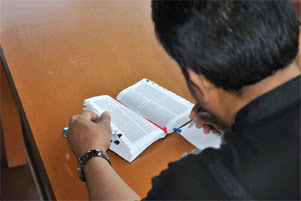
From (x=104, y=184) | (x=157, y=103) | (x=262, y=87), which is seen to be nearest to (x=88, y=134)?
(x=104, y=184)

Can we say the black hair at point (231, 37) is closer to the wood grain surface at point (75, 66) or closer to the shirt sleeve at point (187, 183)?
the shirt sleeve at point (187, 183)

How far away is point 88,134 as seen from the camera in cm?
109

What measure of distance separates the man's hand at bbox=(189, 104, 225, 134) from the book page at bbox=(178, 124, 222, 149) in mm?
17

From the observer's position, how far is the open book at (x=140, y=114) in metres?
1.12

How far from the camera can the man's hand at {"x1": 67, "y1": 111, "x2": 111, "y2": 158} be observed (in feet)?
3.49

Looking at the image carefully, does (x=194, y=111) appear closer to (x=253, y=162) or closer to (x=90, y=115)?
(x=90, y=115)

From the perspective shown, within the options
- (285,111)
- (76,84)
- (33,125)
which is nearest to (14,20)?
(76,84)

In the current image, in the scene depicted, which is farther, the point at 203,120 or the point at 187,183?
the point at 203,120

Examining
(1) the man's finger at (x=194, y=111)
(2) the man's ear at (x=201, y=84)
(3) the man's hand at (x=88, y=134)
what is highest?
(2) the man's ear at (x=201, y=84)

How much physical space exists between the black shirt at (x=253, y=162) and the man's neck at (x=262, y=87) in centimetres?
2

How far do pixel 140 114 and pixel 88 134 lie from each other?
234 millimetres

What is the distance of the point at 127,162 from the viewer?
3.61ft

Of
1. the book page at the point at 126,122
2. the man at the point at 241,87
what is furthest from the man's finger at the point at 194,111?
the man at the point at 241,87

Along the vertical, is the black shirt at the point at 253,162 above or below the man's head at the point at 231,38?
below
